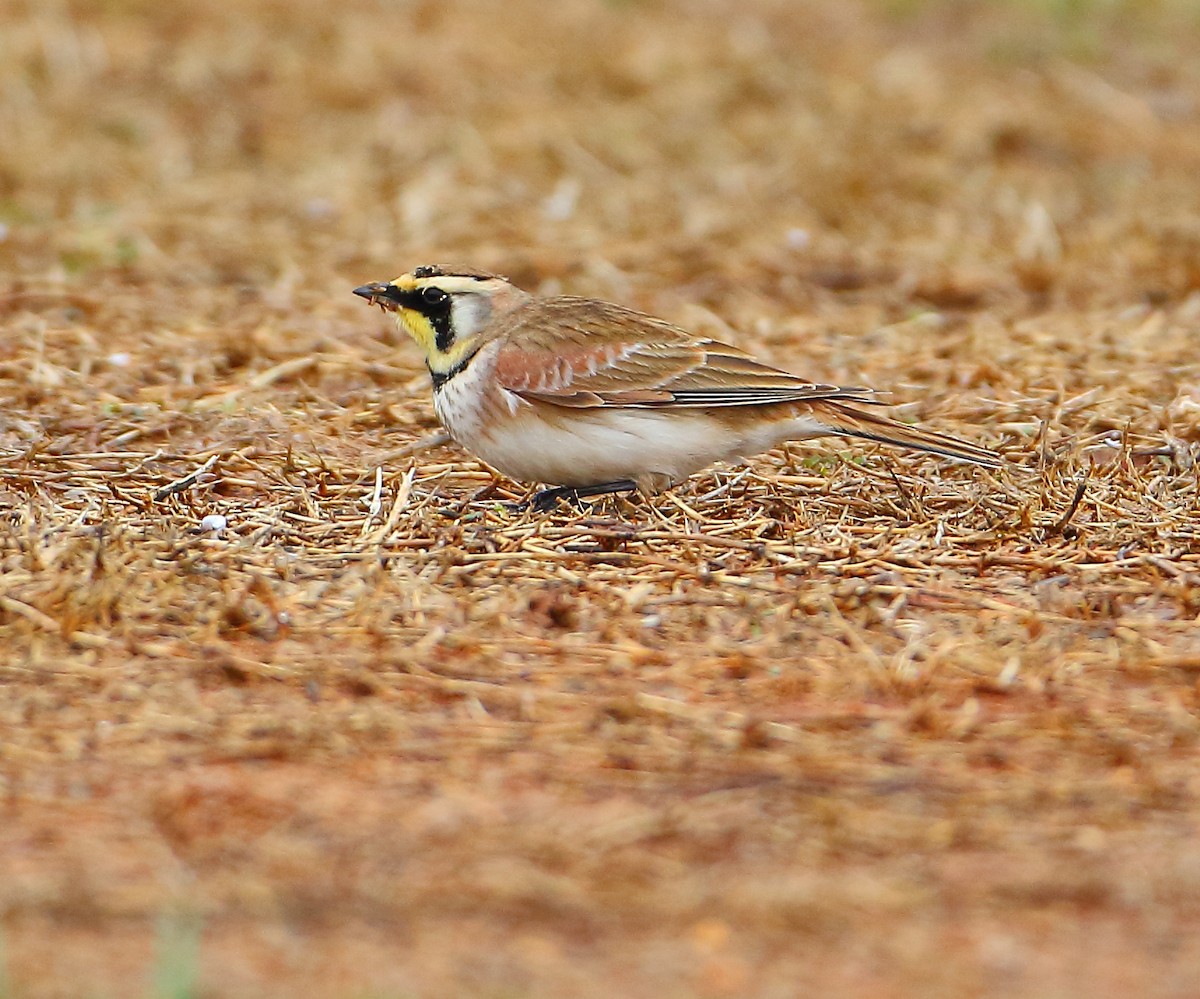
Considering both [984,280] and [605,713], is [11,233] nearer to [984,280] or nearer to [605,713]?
[984,280]

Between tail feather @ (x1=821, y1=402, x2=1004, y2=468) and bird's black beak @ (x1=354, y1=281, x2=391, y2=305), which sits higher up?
bird's black beak @ (x1=354, y1=281, x2=391, y2=305)

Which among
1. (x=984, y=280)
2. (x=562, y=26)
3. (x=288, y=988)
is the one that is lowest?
(x=288, y=988)

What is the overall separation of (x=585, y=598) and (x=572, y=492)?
1015mm

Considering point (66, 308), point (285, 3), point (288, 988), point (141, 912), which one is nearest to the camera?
point (288, 988)

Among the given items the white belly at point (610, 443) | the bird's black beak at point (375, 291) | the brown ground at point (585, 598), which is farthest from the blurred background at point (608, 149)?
the white belly at point (610, 443)

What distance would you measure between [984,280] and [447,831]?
711 centimetres

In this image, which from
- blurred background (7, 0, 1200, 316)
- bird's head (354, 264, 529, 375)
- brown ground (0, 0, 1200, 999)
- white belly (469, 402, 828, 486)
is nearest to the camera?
brown ground (0, 0, 1200, 999)

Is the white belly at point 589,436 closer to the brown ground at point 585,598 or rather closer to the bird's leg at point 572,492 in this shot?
the bird's leg at point 572,492

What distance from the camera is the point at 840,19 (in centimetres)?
1684

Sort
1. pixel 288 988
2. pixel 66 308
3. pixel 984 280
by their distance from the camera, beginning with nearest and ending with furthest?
pixel 288 988
pixel 66 308
pixel 984 280

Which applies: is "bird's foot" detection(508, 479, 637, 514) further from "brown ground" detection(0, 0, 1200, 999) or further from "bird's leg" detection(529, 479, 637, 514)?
"brown ground" detection(0, 0, 1200, 999)

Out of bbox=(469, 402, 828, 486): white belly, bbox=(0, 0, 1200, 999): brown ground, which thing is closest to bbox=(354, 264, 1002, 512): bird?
bbox=(469, 402, 828, 486): white belly

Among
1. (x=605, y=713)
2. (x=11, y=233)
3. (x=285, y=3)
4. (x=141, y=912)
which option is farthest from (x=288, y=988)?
(x=285, y=3)

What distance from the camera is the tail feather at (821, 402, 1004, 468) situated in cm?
680
